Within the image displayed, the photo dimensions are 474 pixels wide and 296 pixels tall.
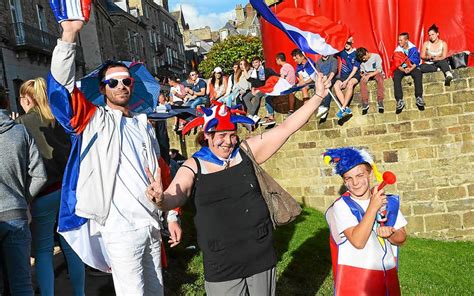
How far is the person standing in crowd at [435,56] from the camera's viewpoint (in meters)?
9.67

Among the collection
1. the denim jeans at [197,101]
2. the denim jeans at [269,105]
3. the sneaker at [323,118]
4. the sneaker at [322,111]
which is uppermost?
the denim jeans at [197,101]

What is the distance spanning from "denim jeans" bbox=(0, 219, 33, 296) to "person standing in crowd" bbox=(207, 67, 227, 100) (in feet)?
28.8

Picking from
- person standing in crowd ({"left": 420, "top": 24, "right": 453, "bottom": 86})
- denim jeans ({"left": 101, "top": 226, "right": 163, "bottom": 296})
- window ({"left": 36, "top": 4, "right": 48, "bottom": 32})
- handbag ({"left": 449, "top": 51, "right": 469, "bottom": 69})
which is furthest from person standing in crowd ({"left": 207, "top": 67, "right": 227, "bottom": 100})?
window ({"left": 36, "top": 4, "right": 48, "bottom": 32})

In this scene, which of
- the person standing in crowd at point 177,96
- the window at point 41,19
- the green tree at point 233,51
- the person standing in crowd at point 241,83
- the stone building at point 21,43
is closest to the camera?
the person standing in crowd at point 241,83

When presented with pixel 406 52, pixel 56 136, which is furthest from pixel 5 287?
pixel 406 52

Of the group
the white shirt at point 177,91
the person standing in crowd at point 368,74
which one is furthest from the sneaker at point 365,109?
the white shirt at point 177,91

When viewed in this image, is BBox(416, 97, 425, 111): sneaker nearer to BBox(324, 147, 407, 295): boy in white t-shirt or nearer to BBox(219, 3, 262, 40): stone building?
BBox(324, 147, 407, 295): boy in white t-shirt

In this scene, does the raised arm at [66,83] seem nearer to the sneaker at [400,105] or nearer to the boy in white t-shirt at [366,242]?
the boy in white t-shirt at [366,242]

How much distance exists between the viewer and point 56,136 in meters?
4.27

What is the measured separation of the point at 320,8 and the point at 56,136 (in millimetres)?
9164

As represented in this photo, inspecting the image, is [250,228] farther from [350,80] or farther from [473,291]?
[350,80]

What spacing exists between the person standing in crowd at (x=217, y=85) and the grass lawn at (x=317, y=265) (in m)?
3.63

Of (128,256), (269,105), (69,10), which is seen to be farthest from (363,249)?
(269,105)

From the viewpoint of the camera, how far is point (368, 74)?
387 inches
